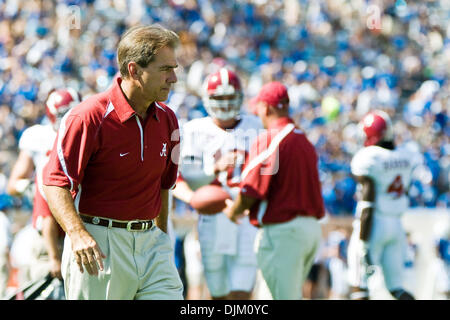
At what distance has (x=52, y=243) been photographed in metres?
5.75

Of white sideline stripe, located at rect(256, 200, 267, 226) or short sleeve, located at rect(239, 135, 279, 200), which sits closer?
short sleeve, located at rect(239, 135, 279, 200)


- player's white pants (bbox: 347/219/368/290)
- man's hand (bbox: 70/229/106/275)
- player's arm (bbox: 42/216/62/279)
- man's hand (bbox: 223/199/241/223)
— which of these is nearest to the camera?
man's hand (bbox: 70/229/106/275)

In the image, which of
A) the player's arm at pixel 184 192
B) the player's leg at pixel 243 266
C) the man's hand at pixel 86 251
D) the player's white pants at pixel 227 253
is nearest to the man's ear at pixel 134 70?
the man's hand at pixel 86 251

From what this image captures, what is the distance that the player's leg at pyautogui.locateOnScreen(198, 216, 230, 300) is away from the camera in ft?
21.9

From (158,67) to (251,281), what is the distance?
3007 millimetres

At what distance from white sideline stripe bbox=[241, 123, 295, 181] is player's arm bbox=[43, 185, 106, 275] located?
7.25 ft

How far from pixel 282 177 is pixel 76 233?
2369 mm

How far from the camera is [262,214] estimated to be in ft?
19.8

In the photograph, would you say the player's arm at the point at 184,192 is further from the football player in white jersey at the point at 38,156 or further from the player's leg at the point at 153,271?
the player's leg at the point at 153,271

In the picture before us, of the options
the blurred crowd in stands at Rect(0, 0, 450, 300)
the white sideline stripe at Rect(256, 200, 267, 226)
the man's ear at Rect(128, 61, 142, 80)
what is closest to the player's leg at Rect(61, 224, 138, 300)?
the man's ear at Rect(128, 61, 142, 80)

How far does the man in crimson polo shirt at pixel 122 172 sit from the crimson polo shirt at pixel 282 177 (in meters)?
1.75

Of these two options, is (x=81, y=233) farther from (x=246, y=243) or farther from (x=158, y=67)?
(x=246, y=243)

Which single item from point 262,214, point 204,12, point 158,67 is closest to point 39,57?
point 204,12

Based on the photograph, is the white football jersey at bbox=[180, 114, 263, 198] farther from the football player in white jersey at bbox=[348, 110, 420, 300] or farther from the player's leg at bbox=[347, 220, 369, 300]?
the player's leg at bbox=[347, 220, 369, 300]
